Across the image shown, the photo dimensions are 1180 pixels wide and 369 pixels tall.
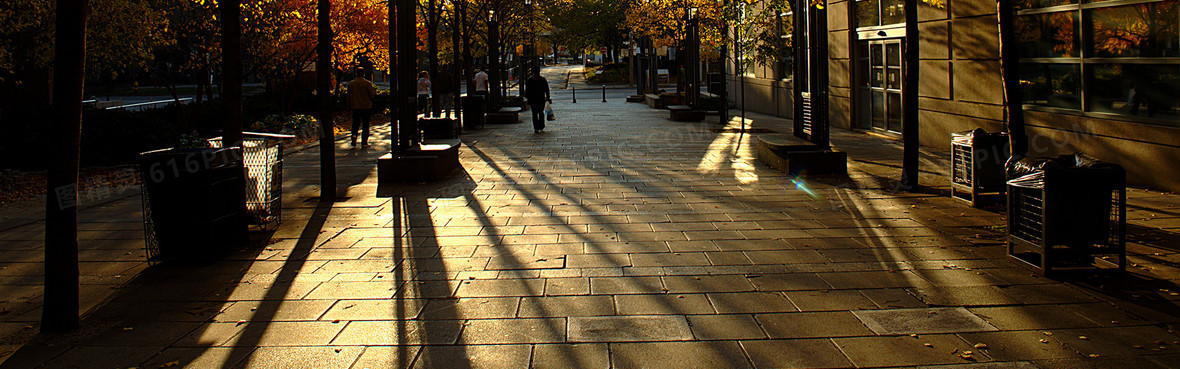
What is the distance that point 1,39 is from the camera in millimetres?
14875

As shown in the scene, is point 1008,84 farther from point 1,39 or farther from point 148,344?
point 1,39

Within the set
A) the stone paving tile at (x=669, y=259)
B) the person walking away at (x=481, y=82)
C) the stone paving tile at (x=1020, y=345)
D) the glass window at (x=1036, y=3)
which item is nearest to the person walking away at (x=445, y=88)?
the person walking away at (x=481, y=82)

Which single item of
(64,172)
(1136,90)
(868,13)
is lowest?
(64,172)

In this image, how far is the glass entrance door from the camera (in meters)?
17.8

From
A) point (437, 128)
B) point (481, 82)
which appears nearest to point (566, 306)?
point (437, 128)

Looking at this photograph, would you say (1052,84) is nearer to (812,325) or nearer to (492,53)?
(812,325)

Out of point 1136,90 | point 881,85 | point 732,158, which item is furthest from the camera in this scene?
point 881,85

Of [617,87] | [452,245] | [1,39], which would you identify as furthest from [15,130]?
[617,87]

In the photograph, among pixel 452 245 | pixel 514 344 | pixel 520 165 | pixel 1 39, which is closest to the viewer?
pixel 514 344

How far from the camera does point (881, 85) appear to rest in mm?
18656

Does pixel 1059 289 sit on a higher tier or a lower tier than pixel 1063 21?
lower

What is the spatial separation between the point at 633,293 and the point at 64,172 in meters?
3.32

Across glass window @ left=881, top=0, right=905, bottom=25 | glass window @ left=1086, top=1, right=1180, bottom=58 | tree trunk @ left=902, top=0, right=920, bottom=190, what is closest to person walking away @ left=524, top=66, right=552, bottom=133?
glass window @ left=881, top=0, right=905, bottom=25

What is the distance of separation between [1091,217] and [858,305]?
72.2 inches
